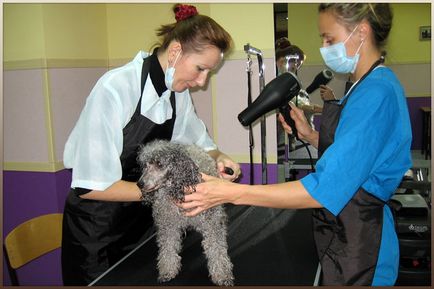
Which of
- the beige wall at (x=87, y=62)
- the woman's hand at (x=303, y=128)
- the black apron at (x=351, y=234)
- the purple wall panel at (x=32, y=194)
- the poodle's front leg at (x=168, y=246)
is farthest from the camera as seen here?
the purple wall panel at (x=32, y=194)

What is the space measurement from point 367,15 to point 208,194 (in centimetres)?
59

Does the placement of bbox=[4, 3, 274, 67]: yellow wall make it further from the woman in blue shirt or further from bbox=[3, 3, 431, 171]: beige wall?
the woman in blue shirt

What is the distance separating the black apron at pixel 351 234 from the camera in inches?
35.8

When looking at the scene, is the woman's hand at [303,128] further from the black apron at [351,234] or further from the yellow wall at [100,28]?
the yellow wall at [100,28]

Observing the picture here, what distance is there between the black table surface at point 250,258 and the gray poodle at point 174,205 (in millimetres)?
50

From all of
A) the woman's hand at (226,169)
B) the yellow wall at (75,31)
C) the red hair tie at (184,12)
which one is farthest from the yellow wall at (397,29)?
the yellow wall at (75,31)

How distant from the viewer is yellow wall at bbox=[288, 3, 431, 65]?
4.65ft

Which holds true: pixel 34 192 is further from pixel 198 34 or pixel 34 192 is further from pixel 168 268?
pixel 198 34

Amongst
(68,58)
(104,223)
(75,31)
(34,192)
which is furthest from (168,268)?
(75,31)

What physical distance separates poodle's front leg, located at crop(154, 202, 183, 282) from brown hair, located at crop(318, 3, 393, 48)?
0.74 metres

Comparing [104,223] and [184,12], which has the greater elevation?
[184,12]

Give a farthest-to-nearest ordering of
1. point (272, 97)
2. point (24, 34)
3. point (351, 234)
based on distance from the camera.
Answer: point (24, 34), point (272, 97), point (351, 234)

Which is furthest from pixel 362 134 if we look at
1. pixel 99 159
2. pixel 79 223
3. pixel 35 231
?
pixel 35 231

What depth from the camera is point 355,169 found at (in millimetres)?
793
